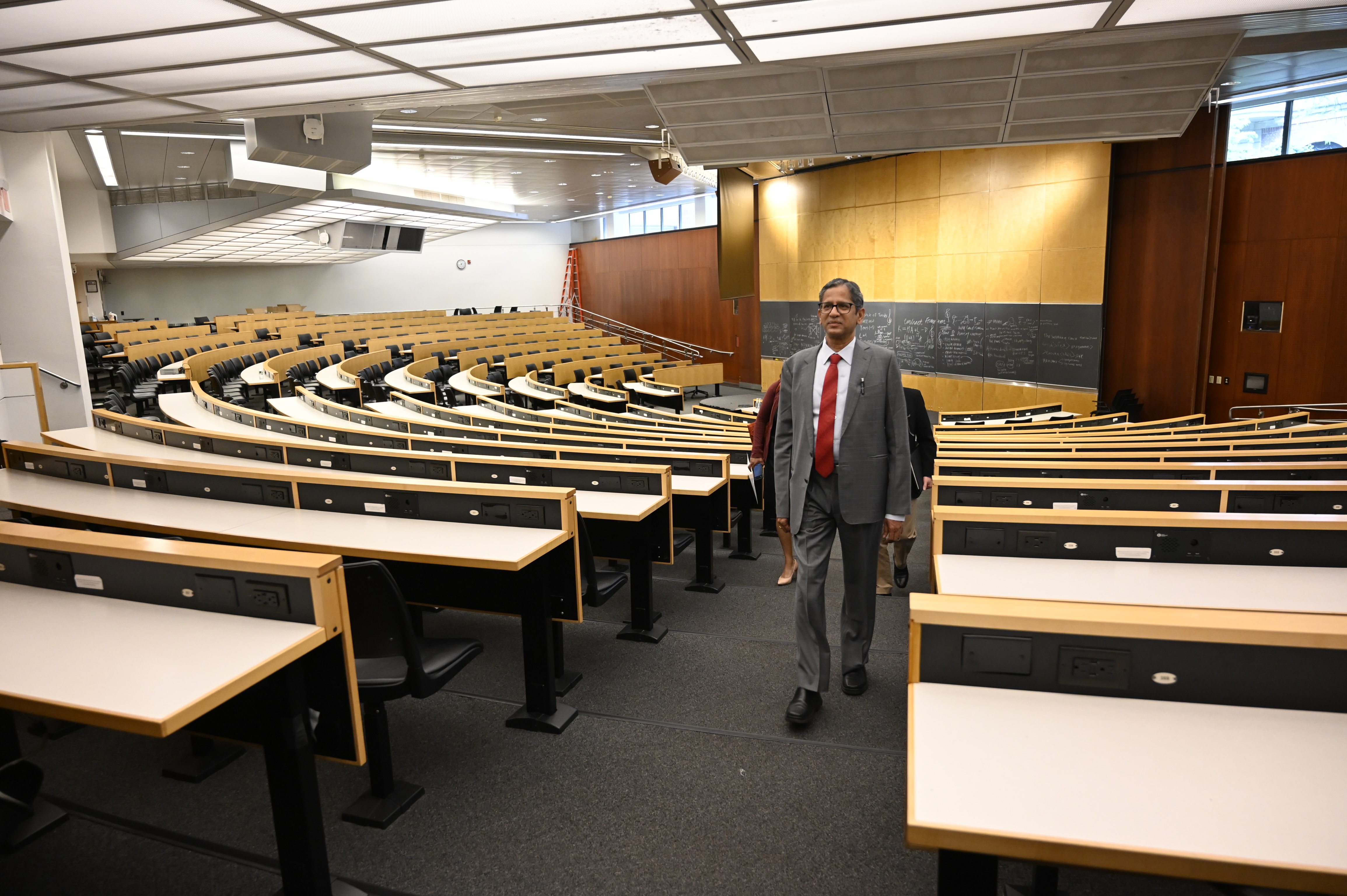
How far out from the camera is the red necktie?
2975 mm

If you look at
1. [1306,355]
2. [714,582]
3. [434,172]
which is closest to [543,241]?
[434,172]

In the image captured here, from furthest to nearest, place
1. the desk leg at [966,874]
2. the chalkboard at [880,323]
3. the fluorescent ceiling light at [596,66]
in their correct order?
1. the chalkboard at [880,323]
2. the fluorescent ceiling light at [596,66]
3. the desk leg at [966,874]

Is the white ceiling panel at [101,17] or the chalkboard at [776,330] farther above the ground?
the white ceiling panel at [101,17]

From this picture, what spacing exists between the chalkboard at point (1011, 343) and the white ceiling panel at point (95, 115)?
10290 millimetres

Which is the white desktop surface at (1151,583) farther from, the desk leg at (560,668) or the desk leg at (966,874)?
the desk leg at (560,668)

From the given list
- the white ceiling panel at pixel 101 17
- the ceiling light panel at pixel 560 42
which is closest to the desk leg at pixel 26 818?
the white ceiling panel at pixel 101 17

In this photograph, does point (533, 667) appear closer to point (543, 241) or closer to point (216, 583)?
point (216, 583)

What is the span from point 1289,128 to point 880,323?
19.0 ft

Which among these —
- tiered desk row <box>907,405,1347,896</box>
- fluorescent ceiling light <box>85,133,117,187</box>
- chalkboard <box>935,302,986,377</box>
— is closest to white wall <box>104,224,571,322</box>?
fluorescent ceiling light <box>85,133,117,187</box>

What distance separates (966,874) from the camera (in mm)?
1431

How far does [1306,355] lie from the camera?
928cm

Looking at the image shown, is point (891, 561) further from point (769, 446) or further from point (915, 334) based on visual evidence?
point (915, 334)

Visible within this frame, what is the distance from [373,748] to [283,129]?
21.5 ft

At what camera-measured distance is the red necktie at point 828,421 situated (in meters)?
2.97
